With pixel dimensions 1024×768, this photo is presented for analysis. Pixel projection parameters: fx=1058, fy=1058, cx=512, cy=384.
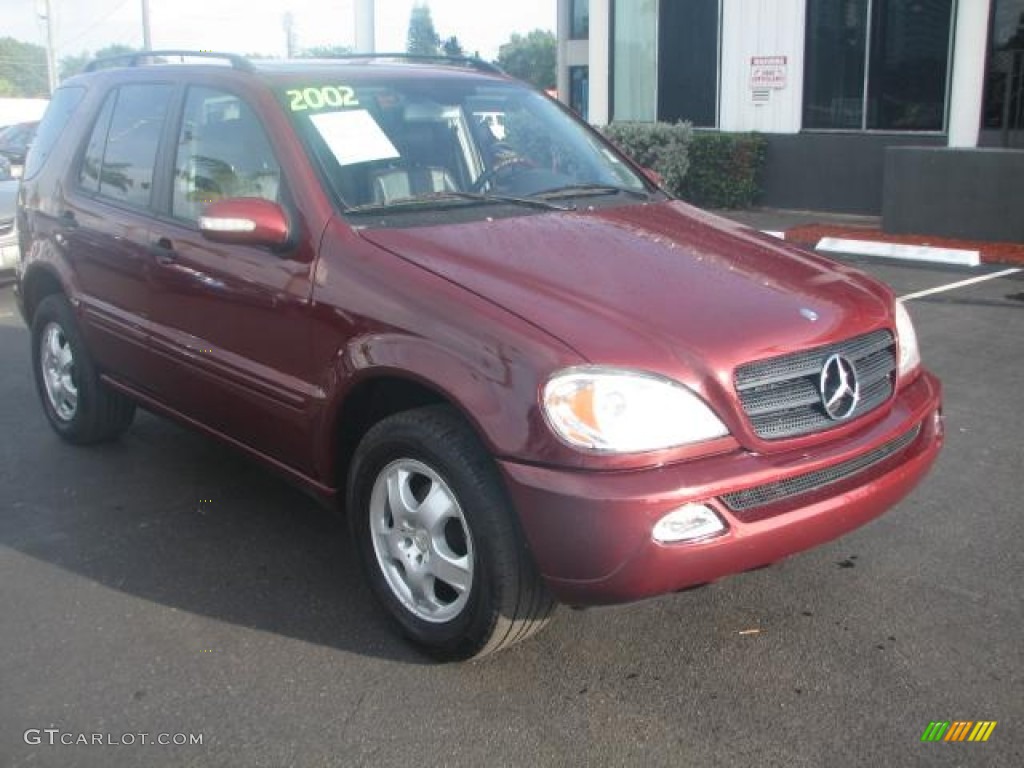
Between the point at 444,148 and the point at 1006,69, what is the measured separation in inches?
428

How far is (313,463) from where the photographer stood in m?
3.66

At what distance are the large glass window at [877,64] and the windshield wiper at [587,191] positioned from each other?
34.0ft

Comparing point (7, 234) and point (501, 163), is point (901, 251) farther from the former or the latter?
point (7, 234)

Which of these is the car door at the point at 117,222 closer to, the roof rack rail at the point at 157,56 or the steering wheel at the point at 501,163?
the roof rack rail at the point at 157,56

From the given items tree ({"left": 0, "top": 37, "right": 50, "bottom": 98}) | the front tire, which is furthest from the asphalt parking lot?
tree ({"left": 0, "top": 37, "right": 50, "bottom": 98})

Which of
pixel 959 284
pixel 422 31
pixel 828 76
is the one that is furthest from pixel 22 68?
pixel 959 284

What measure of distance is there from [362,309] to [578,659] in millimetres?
1286

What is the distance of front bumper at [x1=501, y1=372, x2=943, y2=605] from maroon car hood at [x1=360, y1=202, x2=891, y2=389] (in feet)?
0.99

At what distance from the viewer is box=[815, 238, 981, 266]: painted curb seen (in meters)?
10.3

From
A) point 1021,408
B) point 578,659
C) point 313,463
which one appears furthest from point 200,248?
point 1021,408

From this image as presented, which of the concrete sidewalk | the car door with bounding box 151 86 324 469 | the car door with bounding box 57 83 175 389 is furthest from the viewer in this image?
the concrete sidewalk

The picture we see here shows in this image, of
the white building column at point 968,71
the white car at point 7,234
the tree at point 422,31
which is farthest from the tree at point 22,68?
the white building column at point 968,71

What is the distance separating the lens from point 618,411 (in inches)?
110

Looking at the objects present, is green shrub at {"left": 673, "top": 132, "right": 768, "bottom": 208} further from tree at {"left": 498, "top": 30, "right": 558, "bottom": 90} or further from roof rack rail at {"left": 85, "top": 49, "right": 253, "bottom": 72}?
tree at {"left": 498, "top": 30, "right": 558, "bottom": 90}
